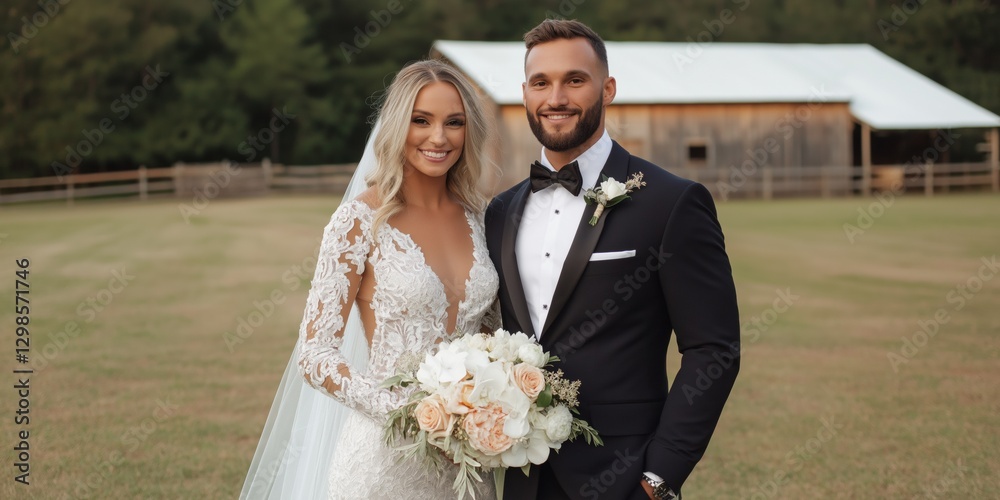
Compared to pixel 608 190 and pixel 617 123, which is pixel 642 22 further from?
pixel 608 190

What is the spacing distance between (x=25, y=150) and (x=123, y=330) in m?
30.1

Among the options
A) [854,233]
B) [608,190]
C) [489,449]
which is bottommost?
[854,233]

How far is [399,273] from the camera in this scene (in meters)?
3.65

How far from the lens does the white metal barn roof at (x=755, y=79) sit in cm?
3100

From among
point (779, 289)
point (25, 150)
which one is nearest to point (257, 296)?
point (779, 289)

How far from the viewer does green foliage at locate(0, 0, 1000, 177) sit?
38.6 m

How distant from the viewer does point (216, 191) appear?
33688mm

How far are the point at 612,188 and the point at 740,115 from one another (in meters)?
30.1

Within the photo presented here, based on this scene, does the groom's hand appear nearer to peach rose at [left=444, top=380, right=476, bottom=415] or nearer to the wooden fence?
peach rose at [left=444, top=380, right=476, bottom=415]
